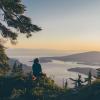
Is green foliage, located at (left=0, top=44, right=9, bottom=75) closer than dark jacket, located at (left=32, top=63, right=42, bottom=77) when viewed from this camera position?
No

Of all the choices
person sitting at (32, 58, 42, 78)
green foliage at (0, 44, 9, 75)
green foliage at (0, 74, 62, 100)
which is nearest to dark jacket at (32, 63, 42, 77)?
person sitting at (32, 58, 42, 78)

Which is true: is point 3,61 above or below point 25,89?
above

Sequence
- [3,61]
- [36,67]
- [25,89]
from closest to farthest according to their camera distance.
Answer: [36,67]
[3,61]
[25,89]

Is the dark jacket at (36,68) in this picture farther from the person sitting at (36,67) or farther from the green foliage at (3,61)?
the green foliage at (3,61)

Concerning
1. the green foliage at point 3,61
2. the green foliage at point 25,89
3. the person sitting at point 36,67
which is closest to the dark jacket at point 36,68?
the person sitting at point 36,67

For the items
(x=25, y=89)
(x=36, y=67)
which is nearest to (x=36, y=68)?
(x=36, y=67)

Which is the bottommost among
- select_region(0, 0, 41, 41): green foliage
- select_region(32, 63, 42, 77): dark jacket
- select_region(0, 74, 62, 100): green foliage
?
select_region(0, 74, 62, 100): green foliage

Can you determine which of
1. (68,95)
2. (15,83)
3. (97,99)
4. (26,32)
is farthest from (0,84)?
(97,99)

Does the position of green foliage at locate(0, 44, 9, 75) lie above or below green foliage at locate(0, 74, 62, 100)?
above

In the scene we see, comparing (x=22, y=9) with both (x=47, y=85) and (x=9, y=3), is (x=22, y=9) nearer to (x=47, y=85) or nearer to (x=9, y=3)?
(x=9, y=3)

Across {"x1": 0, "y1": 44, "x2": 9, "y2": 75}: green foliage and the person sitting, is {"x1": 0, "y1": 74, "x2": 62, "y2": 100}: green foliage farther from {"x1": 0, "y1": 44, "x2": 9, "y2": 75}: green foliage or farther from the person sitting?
{"x1": 0, "y1": 44, "x2": 9, "y2": 75}: green foliage

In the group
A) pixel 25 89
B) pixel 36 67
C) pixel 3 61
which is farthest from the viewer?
pixel 25 89

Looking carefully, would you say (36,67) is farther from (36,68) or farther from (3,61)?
(3,61)

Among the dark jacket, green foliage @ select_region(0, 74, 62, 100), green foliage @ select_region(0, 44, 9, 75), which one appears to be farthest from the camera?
green foliage @ select_region(0, 44, 9, 75)
